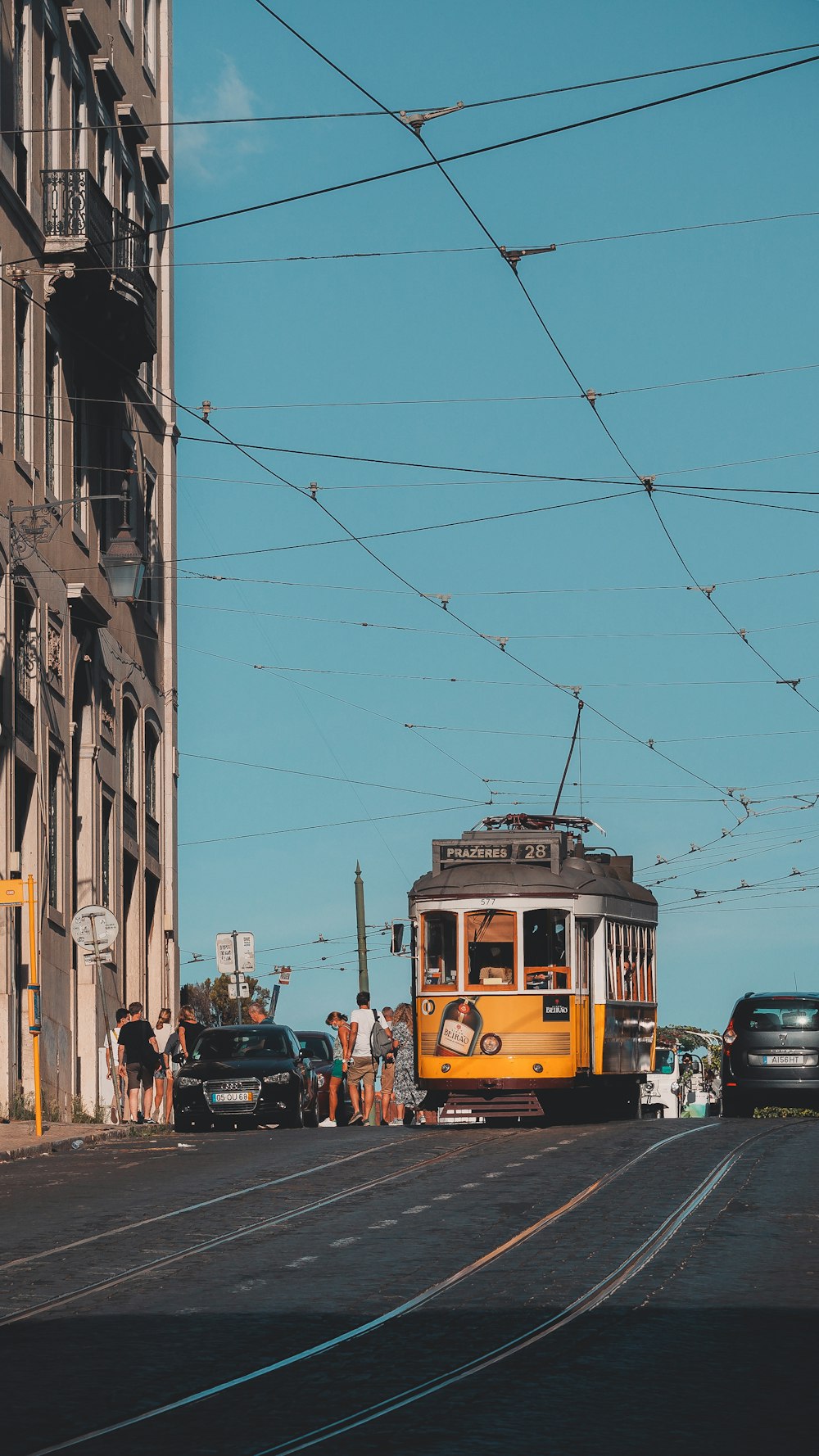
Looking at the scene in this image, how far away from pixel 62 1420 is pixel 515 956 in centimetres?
1824

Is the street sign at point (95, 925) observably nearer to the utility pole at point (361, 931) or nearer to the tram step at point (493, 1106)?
the tram step at point (493, 1106)

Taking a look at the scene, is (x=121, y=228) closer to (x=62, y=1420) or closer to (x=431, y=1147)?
(x=431, y=1147)

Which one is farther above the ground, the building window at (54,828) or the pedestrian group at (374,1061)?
the building window at (54,828)

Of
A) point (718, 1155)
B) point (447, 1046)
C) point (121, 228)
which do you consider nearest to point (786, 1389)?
point (718, 1155)

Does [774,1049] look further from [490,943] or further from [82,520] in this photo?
[82,520]

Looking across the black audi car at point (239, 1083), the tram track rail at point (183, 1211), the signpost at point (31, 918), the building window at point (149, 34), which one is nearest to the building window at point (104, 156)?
the building window at point (149, 34)

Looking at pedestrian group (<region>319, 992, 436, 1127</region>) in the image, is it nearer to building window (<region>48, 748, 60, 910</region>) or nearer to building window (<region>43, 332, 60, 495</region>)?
building window (<region>48, 748, 60, 910</region>)

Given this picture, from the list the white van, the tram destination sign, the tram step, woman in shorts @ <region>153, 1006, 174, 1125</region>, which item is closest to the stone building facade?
woman in shorts @ <region>153, 1006, 174, 1125</region>

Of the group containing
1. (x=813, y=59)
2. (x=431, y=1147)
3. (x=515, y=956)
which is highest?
(x=813, y=59)

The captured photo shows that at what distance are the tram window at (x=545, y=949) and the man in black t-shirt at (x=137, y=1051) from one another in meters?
5.28

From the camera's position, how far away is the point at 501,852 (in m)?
27.1

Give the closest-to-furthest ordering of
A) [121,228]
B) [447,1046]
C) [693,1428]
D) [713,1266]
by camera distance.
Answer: [693,1428], [713,1266], [447,1046], [121,228]

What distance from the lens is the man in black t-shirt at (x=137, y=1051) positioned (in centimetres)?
2894

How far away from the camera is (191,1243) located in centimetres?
1422
